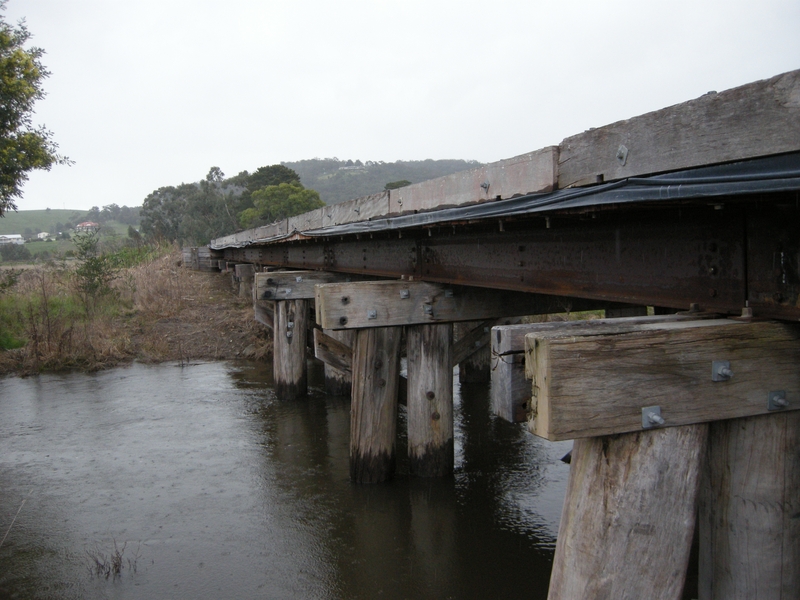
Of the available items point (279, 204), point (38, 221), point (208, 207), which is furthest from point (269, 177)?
point (38, 221)

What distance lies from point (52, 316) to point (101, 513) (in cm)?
1039

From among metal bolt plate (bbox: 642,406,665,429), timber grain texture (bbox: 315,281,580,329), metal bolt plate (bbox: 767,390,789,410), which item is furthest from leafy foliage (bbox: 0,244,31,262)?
metal bolt plate (bbox: 767,390,789,410)

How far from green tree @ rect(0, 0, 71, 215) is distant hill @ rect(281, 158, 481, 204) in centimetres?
4878

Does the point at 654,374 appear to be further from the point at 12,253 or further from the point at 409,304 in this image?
the point at 12,253

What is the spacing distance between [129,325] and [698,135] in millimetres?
15579

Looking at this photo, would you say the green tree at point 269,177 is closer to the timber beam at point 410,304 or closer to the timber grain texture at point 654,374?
the timber beam at point 410,304

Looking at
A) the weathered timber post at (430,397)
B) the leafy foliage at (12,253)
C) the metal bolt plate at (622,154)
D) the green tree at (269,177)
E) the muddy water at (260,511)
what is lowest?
the muddy water at (260,511)

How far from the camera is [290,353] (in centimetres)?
994

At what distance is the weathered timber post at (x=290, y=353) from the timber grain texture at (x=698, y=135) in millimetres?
7625

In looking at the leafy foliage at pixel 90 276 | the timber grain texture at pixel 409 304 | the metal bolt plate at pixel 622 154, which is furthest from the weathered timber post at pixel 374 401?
the leafy foliage at pixel 90 276

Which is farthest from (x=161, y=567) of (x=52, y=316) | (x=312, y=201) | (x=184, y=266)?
(x=312, y=201)

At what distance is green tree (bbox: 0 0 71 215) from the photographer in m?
13.8

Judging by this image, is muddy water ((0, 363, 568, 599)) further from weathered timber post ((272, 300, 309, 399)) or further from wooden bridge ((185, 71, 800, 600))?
wooden bridge ((185, 71, 800, 600))

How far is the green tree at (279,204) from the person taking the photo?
39188 millimetres
